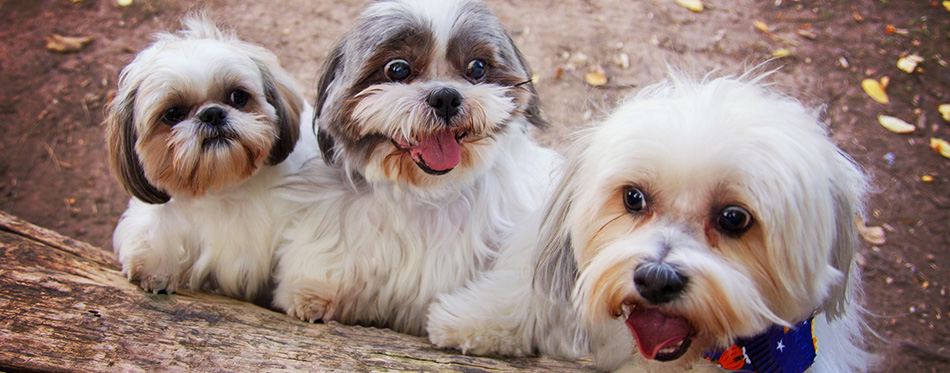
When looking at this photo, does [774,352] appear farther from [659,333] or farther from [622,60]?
[622,60]

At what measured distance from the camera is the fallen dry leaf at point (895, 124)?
4371 mm

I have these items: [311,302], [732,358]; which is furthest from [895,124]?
[311,302]

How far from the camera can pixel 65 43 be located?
4.90 m

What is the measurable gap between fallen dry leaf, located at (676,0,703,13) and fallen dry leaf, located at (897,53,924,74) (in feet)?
4.97

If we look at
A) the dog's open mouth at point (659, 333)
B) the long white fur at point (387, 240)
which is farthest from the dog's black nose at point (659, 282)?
the long white fur at point (387, 240)

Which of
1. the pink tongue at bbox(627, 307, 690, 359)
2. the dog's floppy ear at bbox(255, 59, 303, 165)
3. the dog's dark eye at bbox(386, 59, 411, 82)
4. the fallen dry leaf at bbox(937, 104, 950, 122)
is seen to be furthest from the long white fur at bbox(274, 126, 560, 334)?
the fallen dry leaf at bbox(937, 104, 950, 122)

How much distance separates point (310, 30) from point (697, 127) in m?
4.05

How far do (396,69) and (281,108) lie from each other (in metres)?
0.64

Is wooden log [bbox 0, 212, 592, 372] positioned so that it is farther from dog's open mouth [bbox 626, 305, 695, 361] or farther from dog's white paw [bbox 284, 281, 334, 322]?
dog's open mouth [bbox 626, 305, 695, 361]

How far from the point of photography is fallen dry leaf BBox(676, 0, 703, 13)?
5406 millimetres

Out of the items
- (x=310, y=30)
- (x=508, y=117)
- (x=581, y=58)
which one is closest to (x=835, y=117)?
(x=581, y=58)

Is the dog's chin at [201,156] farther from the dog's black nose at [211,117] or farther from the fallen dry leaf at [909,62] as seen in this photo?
the fallen dry leaf at [909,62]

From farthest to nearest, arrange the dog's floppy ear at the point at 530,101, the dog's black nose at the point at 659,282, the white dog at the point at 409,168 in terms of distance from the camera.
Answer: the dog's floppy ear at the point at 530,101 → the white dog at the point at 409,168 → the dog's black nose at the point at 659,282

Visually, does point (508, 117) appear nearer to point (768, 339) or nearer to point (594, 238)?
point (594, 238)
